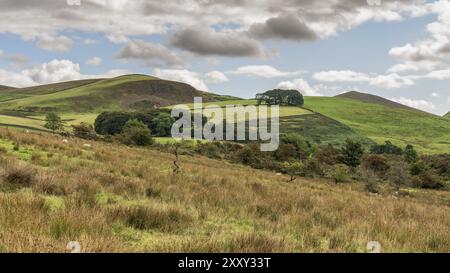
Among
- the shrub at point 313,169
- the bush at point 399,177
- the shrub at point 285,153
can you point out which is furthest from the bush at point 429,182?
the shrub at point 285,153

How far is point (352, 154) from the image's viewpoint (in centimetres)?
7900

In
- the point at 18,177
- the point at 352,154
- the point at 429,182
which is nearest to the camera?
the point at 18,177

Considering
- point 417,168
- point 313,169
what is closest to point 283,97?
point 417,168

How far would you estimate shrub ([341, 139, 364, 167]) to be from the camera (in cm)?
7815

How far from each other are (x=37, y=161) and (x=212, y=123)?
103850mm

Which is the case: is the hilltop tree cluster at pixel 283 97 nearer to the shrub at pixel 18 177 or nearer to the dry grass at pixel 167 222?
the dry grass at pixel 167 222

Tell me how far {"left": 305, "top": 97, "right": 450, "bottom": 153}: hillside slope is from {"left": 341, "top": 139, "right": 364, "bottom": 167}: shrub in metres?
46.7

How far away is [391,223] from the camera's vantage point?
9586mm

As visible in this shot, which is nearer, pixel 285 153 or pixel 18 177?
pixel 18 177

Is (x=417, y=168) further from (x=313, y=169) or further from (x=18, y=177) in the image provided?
(x=18, y=177)

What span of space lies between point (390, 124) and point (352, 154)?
91.1 metres

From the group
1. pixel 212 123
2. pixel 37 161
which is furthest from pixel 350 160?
pixel 37 161

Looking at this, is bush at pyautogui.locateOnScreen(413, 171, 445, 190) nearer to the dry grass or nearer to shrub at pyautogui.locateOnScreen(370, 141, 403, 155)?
shrub at pyautogui.locateOnScreen(370, 141, 403, 155)
